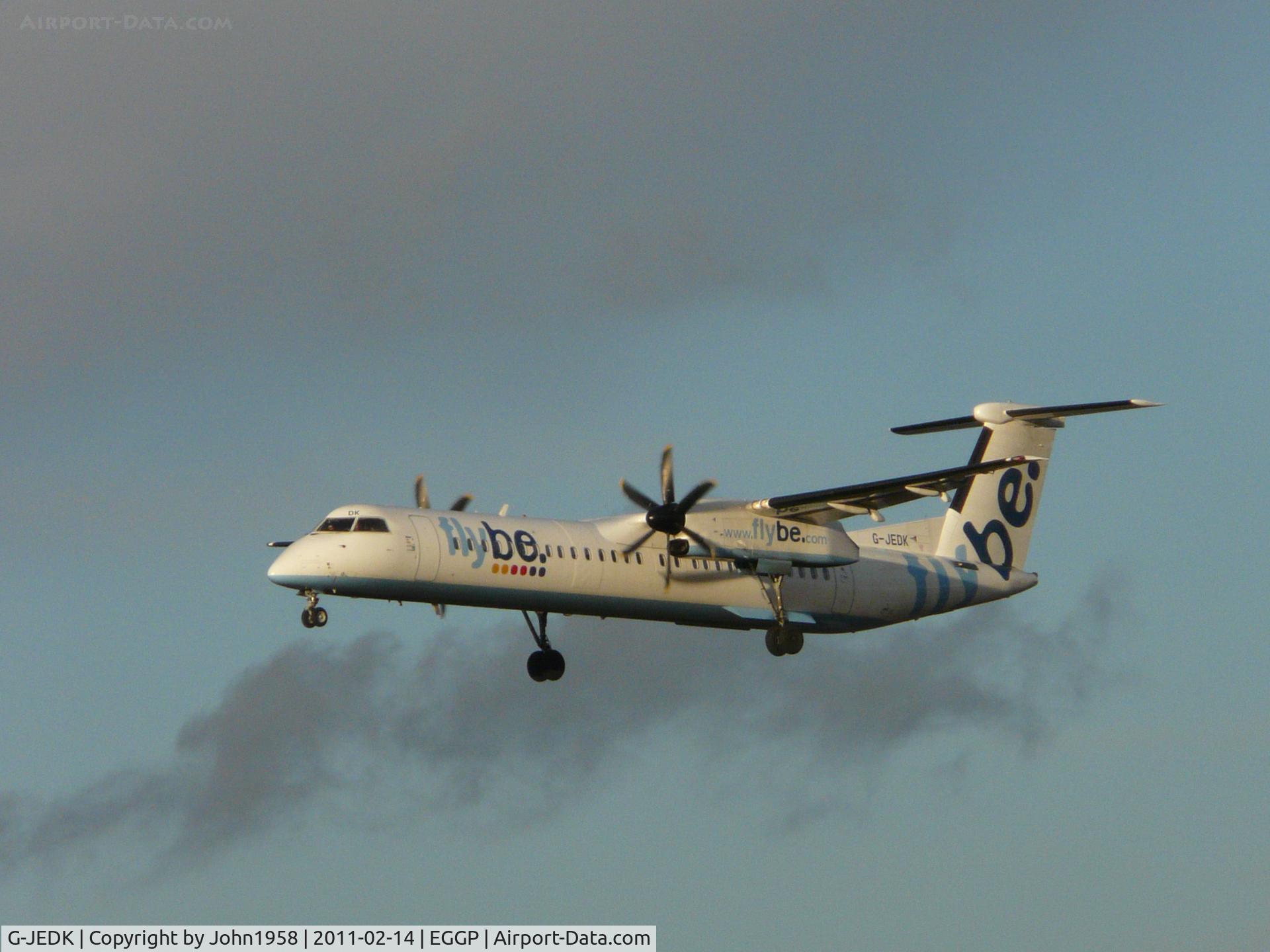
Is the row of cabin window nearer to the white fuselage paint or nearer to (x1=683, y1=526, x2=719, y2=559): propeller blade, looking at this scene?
the white fuselage paint

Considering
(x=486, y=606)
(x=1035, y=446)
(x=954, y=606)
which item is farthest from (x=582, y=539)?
(x=1035, y=446)

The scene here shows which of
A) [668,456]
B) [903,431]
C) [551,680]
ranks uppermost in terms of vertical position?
[903,431]

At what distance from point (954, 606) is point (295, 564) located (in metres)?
16.2

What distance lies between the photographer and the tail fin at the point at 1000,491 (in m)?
44.8

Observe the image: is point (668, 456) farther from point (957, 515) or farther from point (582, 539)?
→ point (957, 515)

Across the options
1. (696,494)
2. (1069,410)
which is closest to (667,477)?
(696,494)

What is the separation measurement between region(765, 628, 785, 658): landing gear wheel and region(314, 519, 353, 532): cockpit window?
377 inches

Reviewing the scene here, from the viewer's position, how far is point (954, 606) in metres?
43.8

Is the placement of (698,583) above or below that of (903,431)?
below

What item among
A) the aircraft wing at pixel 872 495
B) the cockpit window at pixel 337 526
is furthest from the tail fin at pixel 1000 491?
the cockpit window at pixel 337 526

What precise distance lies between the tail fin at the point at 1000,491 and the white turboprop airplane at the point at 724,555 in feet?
0.14

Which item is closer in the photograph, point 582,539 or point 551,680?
point 582,539

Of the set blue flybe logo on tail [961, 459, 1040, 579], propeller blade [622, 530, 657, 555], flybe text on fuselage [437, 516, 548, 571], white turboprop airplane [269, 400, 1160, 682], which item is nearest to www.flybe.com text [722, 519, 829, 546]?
white turboprop airplane [269, 400, 1160, 682]

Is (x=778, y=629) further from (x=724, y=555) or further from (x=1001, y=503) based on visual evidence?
(x=1001, y=503)
